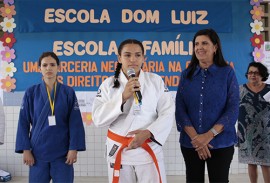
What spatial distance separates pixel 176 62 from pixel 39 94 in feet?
7.15

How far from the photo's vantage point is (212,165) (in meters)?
1.79

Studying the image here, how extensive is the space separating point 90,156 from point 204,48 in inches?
105

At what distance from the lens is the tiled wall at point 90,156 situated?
3984mm

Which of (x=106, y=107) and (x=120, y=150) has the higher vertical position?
(x=106, y=107)

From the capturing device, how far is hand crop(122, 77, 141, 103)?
1.62m

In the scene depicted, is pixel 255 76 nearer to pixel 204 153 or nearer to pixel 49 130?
pixel 204 153

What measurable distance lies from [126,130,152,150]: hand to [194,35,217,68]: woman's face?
575 mm

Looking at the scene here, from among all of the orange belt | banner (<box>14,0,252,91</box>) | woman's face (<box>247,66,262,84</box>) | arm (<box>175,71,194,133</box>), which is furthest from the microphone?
banner (<box>14,0,252,91</box>)

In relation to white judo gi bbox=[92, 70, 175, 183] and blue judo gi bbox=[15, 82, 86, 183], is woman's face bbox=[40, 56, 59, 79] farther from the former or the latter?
white judo gi bbox=[92, 70, 175, 183]

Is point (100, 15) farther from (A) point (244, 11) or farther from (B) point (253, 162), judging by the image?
(B) point (253, 162)

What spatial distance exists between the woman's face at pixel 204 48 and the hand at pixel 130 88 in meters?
0.47

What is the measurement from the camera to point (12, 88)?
12.7ft

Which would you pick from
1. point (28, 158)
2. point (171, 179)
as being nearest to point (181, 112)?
point (28, 158)

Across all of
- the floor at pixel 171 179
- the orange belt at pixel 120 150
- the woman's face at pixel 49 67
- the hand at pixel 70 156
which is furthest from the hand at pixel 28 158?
the floor at pixel 171 179
